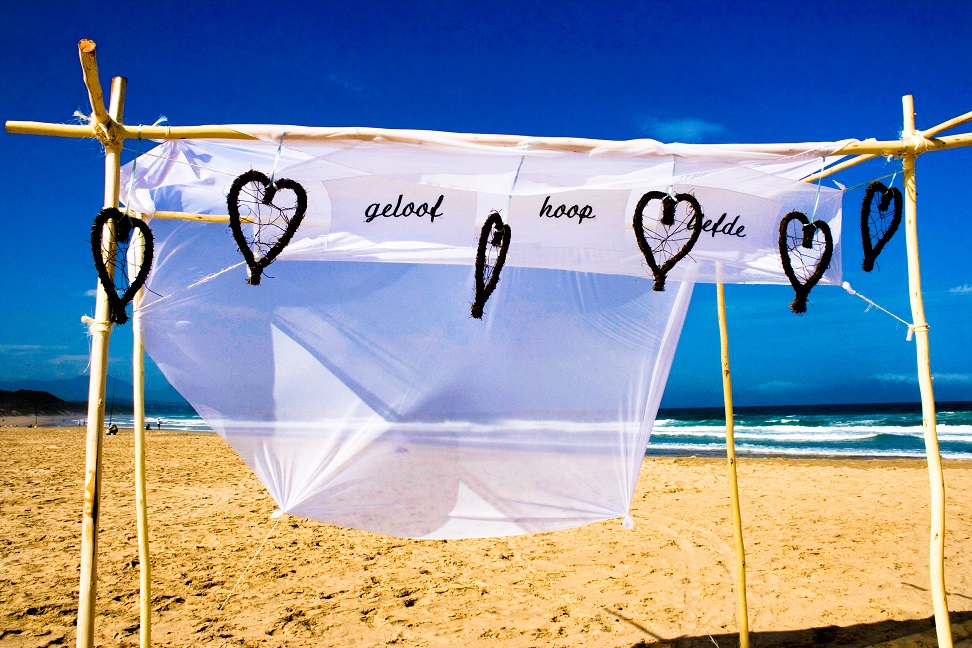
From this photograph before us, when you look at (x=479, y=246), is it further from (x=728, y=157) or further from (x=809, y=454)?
(x=809, y=454)

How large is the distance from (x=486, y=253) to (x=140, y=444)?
1622 mm

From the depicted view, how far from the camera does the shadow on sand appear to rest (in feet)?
10.9

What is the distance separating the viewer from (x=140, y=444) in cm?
250

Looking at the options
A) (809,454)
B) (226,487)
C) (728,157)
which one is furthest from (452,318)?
(809,454)

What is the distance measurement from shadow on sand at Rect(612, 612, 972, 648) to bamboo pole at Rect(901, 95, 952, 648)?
116 centimetres

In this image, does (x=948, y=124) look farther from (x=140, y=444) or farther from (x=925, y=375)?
(x=140, y=444)

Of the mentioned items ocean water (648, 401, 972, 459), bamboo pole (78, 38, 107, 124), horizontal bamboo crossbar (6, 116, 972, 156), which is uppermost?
bamboo pole (78, 38, 107, 124)

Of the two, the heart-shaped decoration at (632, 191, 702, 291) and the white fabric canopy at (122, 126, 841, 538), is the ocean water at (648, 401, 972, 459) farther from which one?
the heart-shaped decoration at (632, 191, 702, 291)

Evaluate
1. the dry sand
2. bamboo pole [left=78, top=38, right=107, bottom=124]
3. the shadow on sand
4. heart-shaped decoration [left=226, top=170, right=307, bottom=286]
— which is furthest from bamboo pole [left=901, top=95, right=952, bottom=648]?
bamboo pole [left=78, top=38, right=107, bottom=124]

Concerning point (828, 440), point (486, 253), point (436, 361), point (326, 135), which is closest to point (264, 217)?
point (326, 135)

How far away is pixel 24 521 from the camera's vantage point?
5.88m

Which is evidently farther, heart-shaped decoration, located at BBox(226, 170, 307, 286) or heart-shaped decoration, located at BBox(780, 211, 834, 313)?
heart-shaped decoration, located at BBox(780, 211, 834, 313)

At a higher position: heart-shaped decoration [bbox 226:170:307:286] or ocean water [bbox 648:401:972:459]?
heart-shaped decoration [bbox 226:170:307:286]

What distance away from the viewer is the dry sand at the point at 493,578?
3.48 m
